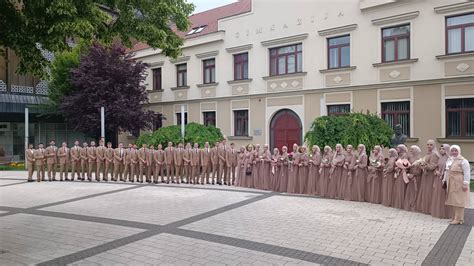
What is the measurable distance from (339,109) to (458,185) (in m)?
11.5

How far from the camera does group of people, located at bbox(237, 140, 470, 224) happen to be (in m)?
8.62

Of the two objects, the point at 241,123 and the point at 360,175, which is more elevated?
the point at 241,123

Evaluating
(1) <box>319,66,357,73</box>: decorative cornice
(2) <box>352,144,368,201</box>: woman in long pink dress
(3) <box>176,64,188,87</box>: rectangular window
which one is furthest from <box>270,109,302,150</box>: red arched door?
(2) <box>352,144,368,201</box>: woman in long pink dress

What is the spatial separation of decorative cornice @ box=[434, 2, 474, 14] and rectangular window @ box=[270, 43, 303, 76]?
6681 millimetres

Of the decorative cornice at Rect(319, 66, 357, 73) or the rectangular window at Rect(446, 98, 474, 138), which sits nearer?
the rectangular window at Rect(446, 98, 474, 138)

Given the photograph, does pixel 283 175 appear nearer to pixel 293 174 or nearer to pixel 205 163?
pixel 293 174

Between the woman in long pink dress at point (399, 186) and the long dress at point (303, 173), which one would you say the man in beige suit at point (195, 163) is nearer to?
the long dress at point (303, 173)

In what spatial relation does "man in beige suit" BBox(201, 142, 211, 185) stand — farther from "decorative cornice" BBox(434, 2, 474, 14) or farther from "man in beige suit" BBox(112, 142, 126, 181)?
"decorative cornice" BBox(434, 2, 474, 14)

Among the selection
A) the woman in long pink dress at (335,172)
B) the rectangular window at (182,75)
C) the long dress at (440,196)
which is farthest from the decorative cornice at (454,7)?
the rectangular window at (182,75)

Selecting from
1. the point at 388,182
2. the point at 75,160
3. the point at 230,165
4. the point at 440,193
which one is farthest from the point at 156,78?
the point at 440,193

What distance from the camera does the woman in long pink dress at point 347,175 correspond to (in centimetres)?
1120

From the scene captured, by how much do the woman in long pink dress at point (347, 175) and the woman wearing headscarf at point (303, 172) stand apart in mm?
1325

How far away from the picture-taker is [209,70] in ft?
82.8

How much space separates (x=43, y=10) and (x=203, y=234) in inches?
195
